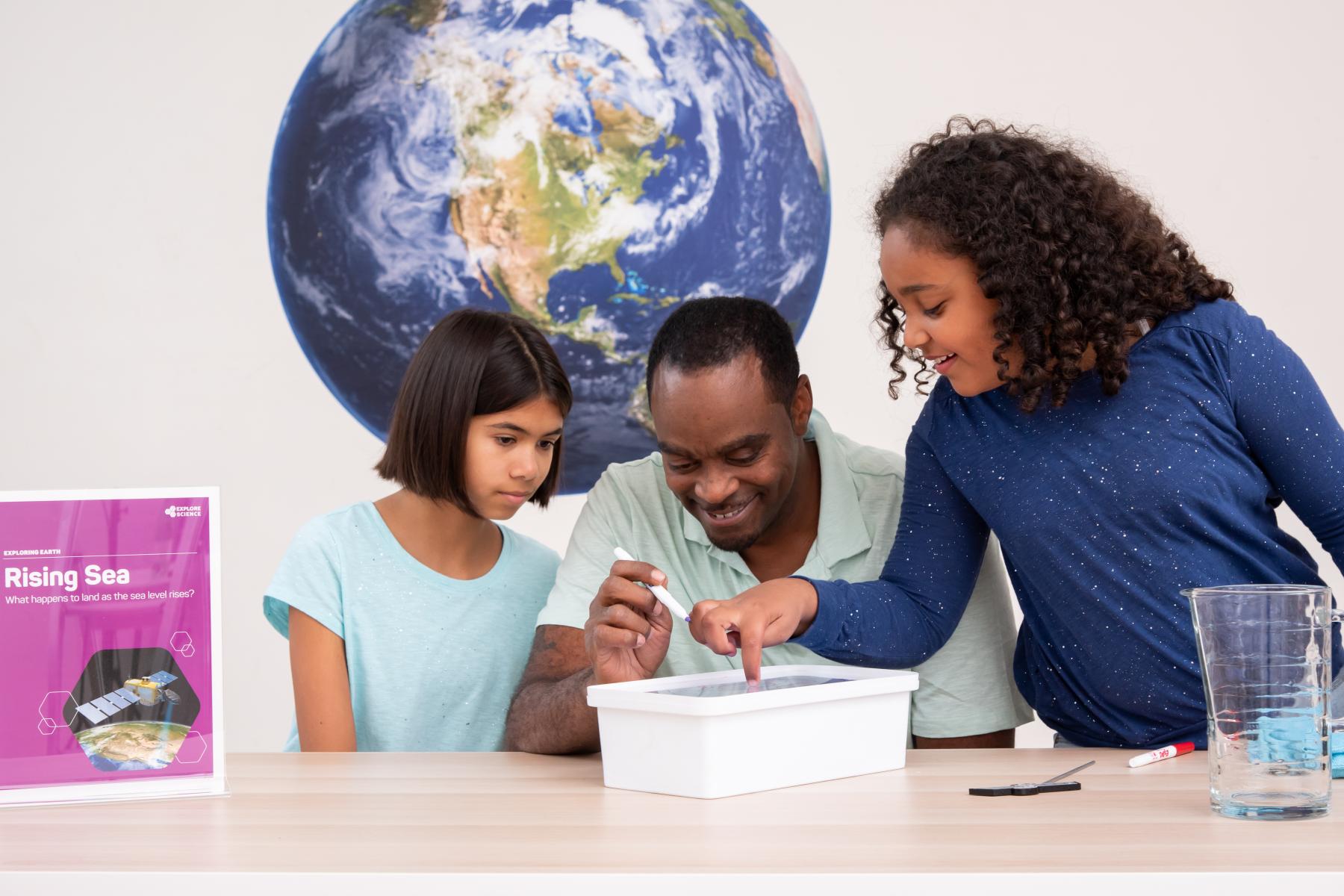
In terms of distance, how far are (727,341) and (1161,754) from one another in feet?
2.34

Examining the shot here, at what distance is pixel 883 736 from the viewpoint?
111 centimetres

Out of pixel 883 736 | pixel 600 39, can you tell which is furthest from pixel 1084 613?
pixel 600 39

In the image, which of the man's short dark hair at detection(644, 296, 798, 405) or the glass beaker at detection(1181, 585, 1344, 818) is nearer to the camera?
the glass beaker at detection(1181, 585, 1344, 818)

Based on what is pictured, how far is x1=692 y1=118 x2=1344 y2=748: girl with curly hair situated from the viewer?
1239 mm

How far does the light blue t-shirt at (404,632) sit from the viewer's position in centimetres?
170

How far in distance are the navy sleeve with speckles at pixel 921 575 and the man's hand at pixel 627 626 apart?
19 cm

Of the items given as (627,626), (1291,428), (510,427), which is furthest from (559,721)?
(1291,428)

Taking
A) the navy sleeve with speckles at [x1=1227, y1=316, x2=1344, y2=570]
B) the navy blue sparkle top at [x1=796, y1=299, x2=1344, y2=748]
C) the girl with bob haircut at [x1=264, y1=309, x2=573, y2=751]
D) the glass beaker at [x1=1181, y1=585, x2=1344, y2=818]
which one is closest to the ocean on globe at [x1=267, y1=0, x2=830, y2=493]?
the girl with bob haircut at [x1=264, y1=309, x2=573, y2=751]

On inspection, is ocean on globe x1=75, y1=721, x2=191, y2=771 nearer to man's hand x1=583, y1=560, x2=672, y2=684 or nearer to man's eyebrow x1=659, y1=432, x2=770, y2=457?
man's hand x1=583, y1=560, x2=672, y2=684

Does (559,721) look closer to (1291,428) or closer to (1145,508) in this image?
(1145,508)

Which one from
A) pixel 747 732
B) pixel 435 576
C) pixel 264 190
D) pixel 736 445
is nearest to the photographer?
pixel 747 732

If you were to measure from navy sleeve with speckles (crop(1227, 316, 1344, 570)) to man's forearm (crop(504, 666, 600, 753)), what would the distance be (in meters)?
0.72

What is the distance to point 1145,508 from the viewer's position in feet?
4.13

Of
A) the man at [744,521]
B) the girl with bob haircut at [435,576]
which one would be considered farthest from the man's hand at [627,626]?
the girl with bob haircut at [435,576]
